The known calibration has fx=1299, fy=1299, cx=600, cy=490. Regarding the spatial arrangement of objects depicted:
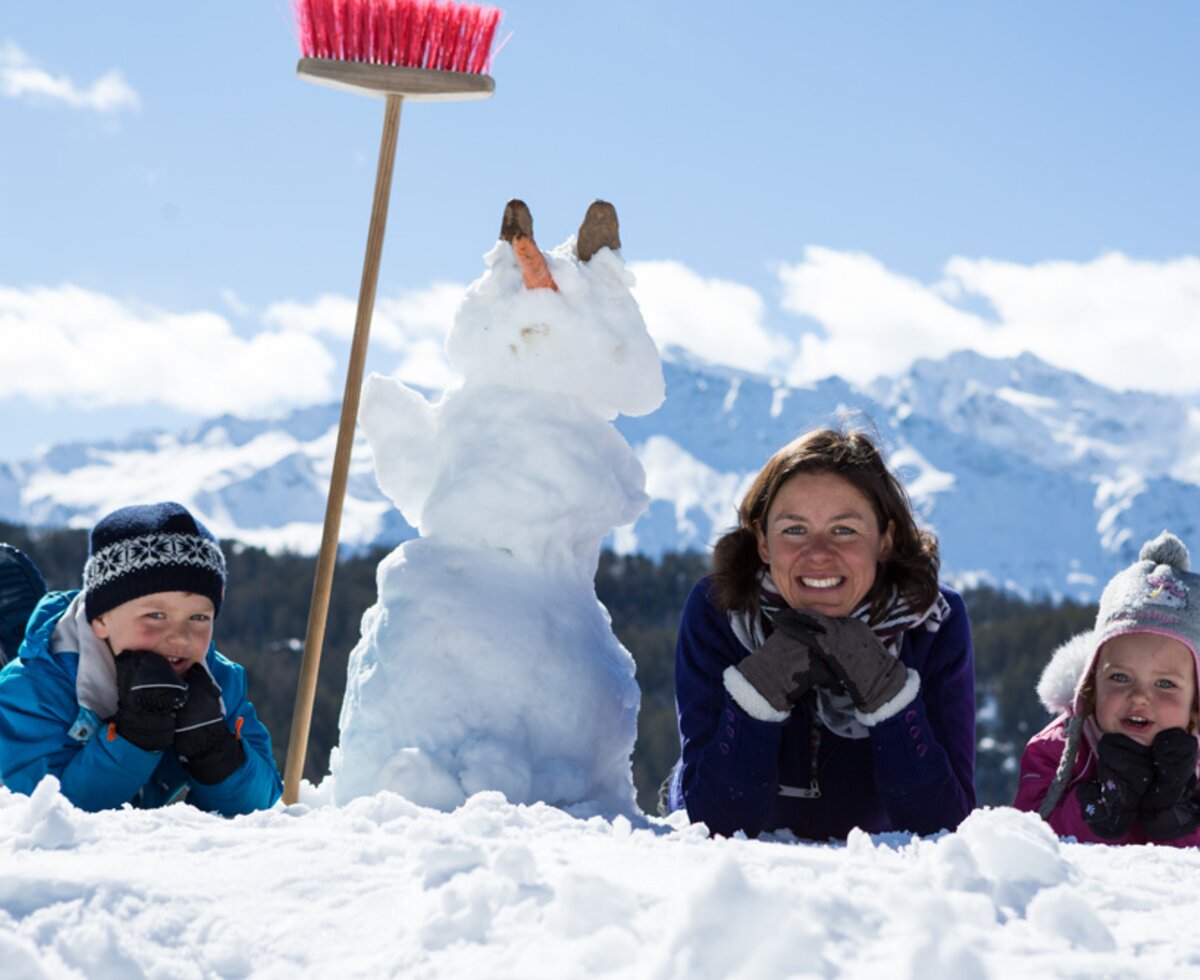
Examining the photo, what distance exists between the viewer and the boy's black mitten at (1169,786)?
9.73 ft

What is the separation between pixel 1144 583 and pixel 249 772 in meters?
2.17

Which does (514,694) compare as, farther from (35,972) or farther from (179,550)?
(35,972)

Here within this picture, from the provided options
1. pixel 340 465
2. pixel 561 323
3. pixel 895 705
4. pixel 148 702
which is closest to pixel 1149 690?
pixel 895 705

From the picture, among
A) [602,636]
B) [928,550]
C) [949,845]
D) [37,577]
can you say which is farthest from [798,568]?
[37,577]

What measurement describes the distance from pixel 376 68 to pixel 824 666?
1855 millimetres

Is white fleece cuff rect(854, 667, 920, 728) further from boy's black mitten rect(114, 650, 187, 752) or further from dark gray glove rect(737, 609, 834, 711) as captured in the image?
boy's black mitten rect(114, 650, 187, 752)

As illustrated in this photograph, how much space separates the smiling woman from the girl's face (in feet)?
1.99

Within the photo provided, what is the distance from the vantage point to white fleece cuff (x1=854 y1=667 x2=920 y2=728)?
8.02 feet

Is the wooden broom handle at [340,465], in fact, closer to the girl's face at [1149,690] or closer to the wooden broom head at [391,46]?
the wooden broom head at [391,46]

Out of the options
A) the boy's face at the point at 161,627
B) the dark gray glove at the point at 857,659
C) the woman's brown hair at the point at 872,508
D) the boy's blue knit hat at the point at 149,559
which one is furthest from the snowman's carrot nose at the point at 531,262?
the dark gray glove at the point at 857,659

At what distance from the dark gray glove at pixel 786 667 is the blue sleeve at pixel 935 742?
17 cm

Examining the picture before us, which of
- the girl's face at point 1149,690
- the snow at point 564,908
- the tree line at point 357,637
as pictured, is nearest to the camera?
the snow at point 564,908

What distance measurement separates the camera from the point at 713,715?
2662mm

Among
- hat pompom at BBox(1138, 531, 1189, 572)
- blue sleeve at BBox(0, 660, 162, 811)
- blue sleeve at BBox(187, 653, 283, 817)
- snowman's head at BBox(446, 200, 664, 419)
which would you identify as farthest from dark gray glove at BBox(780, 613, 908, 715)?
blue sleeve at BBox(0, 660, 162, 811)
